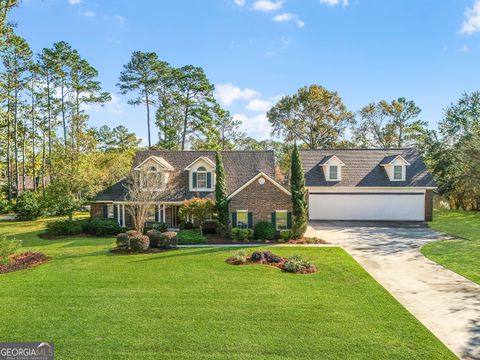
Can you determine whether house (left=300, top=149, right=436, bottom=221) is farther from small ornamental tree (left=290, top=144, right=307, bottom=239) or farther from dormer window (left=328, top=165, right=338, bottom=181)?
small ornamental tree (left=290, top=144, right=307, bottom=239)

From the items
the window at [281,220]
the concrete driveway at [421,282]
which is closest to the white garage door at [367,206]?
the concrete driveway at [421,282]

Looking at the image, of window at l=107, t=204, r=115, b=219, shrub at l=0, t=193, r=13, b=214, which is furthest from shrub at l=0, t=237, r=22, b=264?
shrub at l=0, t=193, r=13, b=214

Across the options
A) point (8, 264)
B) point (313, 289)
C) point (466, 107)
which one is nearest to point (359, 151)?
point (466, 107)

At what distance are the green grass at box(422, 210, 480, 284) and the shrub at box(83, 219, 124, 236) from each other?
19676 mm

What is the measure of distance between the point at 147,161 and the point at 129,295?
16.0 meters

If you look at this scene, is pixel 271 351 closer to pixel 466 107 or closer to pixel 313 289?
pixel 313 289

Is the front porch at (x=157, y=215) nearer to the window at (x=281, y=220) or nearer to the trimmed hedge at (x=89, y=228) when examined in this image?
the trimmed hedge at (x=89, y=228)

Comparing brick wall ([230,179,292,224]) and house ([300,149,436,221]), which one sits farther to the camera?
house ([300,149,436,221])

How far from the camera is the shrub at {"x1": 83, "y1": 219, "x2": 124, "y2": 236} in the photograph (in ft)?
74.7

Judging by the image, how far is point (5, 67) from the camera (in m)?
34.0

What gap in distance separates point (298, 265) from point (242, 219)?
789cm

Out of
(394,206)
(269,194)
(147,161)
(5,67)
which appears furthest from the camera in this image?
(5,67)

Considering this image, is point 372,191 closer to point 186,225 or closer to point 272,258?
point 186,225

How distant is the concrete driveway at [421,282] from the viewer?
834 centimetres
